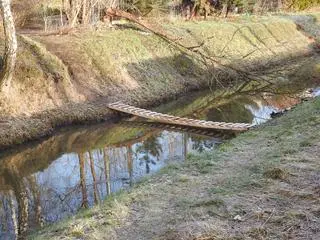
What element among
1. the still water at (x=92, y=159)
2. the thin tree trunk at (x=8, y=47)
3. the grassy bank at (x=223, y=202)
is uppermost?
the thin tree trunk at (x=8, y=47)

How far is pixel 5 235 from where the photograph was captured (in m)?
7.89

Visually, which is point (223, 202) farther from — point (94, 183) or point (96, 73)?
point (96, 73)

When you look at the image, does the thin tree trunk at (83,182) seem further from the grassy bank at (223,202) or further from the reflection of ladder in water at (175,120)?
the reflection of ladder in water at (175,120)

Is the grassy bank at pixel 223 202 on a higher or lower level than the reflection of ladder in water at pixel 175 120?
higher

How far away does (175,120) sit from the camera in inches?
Answer: 587

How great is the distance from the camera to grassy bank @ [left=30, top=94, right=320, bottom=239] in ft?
18.7

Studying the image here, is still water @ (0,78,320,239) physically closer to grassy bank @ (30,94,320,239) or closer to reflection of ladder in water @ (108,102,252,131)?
reflection of ladder in water @ (108,102,252,131)

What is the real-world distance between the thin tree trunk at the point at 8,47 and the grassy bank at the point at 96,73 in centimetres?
59

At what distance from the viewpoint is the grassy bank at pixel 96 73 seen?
47.3 feet

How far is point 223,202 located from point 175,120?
8.45 metres

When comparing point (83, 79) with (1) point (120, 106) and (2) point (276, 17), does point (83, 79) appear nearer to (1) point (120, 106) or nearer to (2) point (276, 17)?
(1) point (120, 106)

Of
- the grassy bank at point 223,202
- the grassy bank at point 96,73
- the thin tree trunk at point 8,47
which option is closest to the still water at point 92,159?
the grassy bank at point 96,73

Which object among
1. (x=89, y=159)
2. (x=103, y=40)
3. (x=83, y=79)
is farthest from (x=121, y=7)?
(x=89, y=159)

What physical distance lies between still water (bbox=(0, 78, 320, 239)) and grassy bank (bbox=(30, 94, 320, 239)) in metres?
1.23
